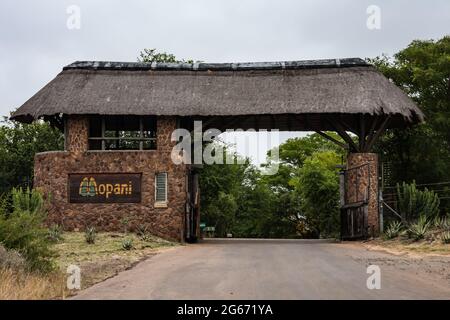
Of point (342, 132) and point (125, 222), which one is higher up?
point (342, 132)

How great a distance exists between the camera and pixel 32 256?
13.0 m

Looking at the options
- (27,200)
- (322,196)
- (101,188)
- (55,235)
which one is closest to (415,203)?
(101,188)

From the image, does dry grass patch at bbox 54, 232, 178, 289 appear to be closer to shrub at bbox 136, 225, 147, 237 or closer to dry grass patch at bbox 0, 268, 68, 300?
shrub at bbox 136, 225, 147, 237

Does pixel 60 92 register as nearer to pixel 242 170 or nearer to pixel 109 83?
pixel 109 83

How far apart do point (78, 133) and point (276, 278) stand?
1584cm

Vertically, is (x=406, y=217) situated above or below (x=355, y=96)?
below

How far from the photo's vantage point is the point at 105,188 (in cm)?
2562

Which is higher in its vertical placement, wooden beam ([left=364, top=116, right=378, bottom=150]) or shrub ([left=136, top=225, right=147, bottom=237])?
wooden beam ([left=364, top=116, right=378, bottom=150])

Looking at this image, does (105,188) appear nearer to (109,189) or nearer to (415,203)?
(109,189)

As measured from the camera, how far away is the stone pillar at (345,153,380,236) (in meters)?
25.8

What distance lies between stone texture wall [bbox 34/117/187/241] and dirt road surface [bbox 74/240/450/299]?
320 inches

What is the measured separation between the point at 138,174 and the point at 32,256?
12.8 meters

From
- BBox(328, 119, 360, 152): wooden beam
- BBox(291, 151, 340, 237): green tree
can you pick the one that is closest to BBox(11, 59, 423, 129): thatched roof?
BBox(328, 119, 360, 152): wooden beam
